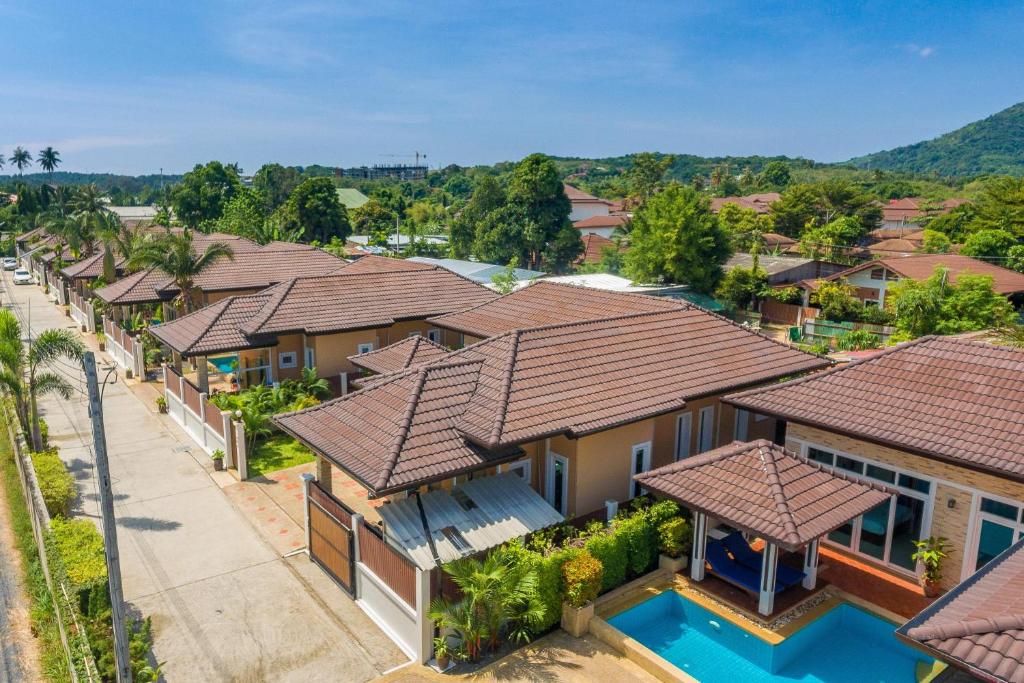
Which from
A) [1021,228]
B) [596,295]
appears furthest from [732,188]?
[596,295]

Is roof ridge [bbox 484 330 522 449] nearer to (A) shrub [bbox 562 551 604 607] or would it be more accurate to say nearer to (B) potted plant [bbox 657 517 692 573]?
(A) shrub [bbox 562 551 604 607]

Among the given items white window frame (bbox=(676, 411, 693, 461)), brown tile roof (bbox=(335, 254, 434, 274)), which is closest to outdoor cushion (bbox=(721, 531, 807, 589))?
white window frame (bbox=(676, 411, 693, 461))

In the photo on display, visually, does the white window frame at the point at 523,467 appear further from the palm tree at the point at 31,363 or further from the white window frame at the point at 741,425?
the palm tree at the point at 31,363

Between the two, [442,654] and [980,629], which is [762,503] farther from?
[442,654]

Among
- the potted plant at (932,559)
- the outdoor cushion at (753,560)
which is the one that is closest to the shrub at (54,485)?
the outdoor cushion at (753,560)

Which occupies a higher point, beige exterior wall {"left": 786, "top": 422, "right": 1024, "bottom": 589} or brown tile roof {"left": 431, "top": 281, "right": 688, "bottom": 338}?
brown tile roof {"left": 431, "top": 281, "right": 688, "bottom": 338}

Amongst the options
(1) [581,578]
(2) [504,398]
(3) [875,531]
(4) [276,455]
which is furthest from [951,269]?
(4) [276,455]
